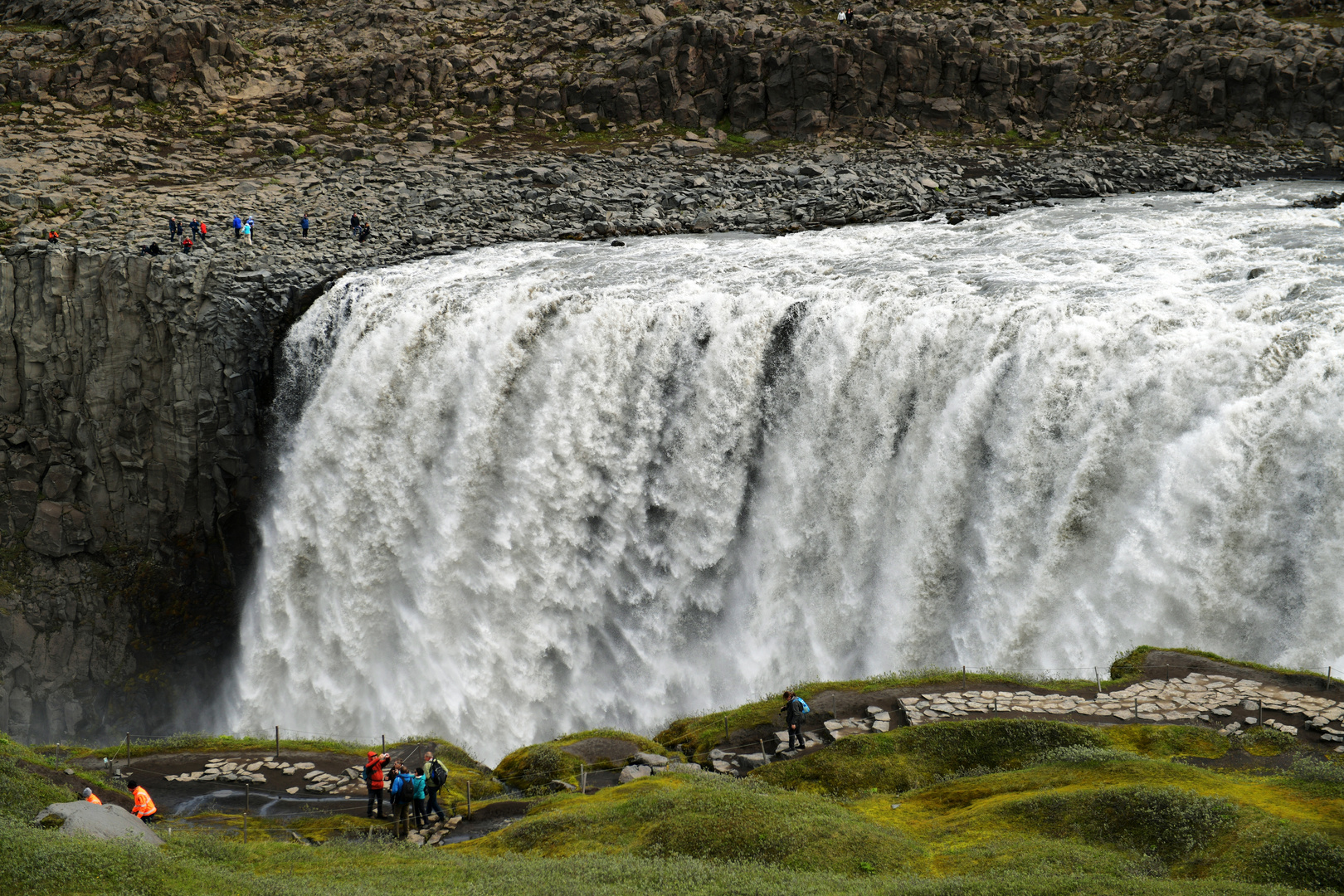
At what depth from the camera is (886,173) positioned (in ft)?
192

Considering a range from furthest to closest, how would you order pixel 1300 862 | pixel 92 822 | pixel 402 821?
pixel 402 821, pixel 92 822, pixel 1300 862

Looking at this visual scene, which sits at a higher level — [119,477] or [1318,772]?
[1318,772]

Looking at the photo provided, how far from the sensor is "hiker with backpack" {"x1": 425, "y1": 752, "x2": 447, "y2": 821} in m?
24.0

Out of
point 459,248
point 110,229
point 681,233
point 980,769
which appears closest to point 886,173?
point 681,233

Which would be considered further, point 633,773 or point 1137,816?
point 633,773

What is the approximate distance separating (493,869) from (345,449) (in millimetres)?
25229

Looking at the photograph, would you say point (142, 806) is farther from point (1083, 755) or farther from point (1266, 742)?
point (1266, 742)

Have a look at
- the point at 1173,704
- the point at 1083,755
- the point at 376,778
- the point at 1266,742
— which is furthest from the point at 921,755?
the point at 376,778

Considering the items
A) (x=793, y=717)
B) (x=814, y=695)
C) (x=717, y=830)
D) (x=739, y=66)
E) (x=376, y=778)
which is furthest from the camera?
(x=739, y=66)

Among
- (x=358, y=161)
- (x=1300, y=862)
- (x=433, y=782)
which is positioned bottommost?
(x=433, y=782)

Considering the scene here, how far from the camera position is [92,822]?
19859 mm

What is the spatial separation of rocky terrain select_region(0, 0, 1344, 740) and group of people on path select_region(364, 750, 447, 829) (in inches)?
899

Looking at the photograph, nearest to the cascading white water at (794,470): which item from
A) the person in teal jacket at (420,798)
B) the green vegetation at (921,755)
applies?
the green vegetation at (921,755)

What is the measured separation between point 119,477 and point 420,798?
93.9 feet
